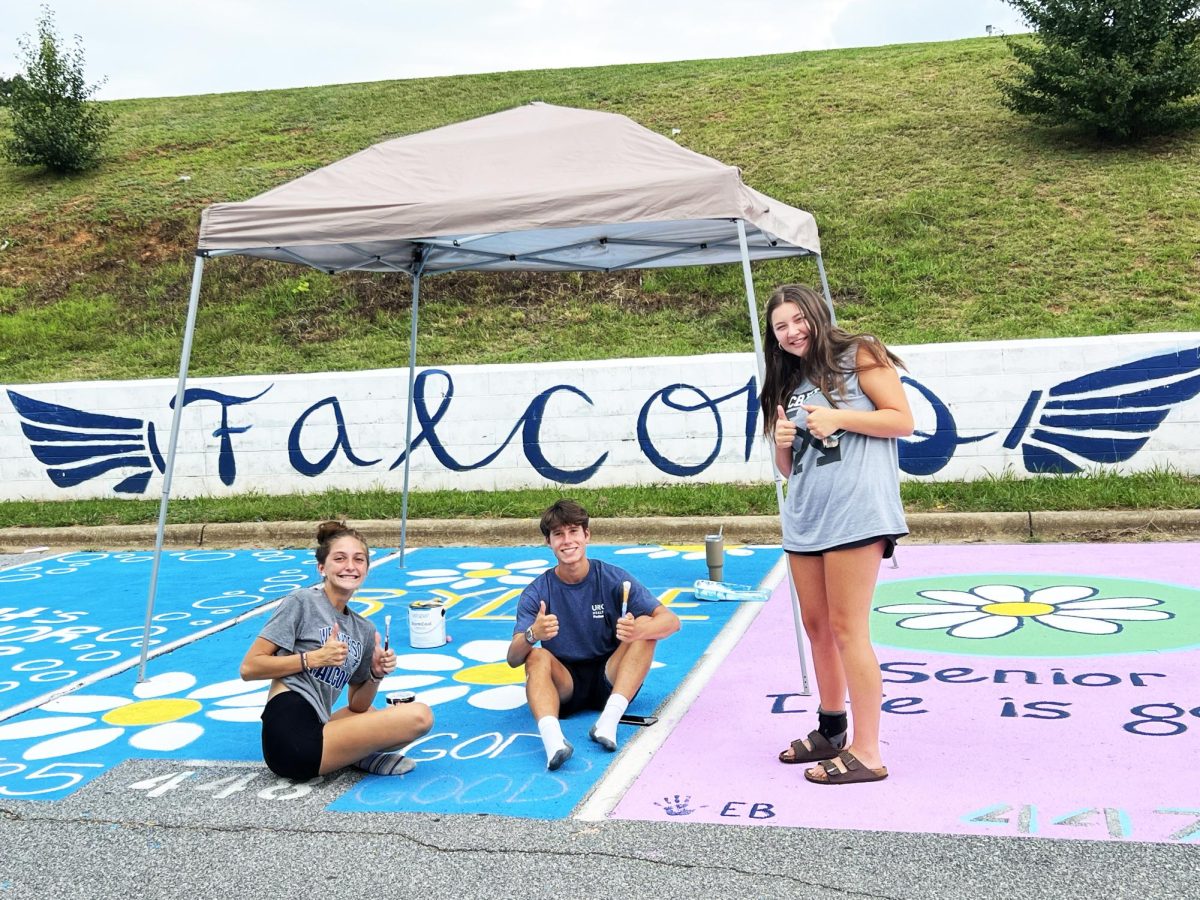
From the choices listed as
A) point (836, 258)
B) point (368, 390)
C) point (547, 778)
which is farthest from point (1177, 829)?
point (836, 258)

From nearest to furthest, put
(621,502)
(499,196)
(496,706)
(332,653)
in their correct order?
(332,653)
(496,706)
(499,196)
(621,502)

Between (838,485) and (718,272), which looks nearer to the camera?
(838,485)

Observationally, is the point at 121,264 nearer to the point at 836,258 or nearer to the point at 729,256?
the point at 836,258

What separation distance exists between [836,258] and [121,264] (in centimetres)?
1241

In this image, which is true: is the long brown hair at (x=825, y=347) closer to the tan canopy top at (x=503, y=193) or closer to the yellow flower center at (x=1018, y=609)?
the tan canopy top at (x=503, y=193)

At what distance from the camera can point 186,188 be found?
22594 millimetres

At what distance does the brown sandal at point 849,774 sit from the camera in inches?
161

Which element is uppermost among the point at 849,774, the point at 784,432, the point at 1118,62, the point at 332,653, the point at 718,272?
the point at 1118,62

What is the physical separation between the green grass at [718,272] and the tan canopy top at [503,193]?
4.76 m

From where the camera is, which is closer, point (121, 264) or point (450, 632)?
point (450, 632)

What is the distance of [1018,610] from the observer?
267 inches

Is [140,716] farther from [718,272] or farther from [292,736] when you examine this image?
[718,272]

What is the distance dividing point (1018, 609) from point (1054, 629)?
0.54m

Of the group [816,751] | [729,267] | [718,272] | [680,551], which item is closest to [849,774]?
[816,751]
